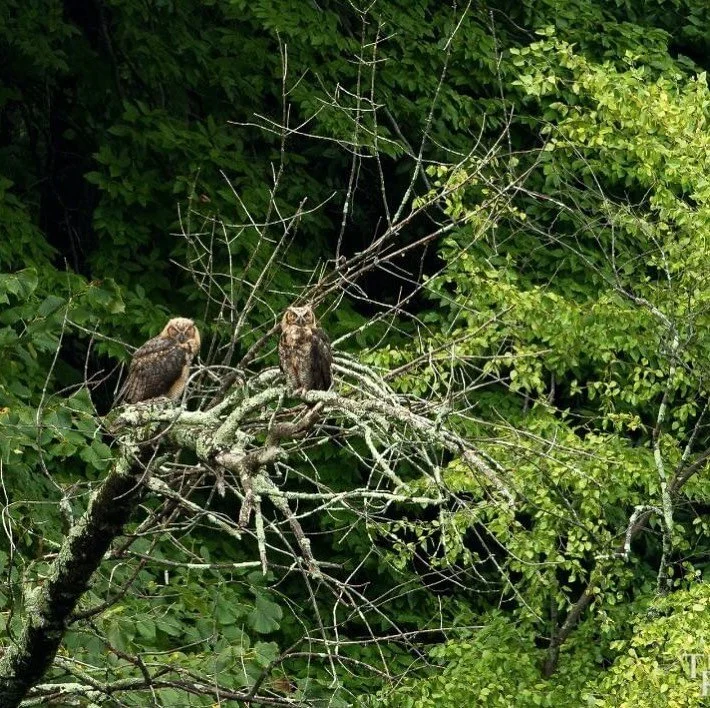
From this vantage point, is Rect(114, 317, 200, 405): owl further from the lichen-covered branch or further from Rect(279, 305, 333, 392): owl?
the lichen-covered branch

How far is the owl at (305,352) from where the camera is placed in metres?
6.48

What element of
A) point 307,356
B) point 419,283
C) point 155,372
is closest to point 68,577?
point 307,356

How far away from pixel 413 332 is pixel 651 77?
7.30 ft

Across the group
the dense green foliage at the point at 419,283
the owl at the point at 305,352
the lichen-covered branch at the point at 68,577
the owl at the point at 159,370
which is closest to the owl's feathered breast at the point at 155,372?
the owl at the point at 159,370

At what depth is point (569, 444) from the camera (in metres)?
9.23

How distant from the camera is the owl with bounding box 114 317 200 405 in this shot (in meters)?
7.19

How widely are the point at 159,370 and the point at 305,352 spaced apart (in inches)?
32.5

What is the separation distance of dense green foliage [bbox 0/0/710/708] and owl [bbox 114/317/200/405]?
0.23 metres

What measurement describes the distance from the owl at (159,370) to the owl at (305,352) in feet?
1.75

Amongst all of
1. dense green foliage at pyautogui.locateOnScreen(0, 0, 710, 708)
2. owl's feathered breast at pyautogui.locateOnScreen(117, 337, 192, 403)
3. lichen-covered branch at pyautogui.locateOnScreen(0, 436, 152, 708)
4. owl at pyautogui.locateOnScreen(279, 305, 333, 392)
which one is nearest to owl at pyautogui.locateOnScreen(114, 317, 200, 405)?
owl's feathered breast at pyautogui.locateOnScreen(117, 337, 192, 403)

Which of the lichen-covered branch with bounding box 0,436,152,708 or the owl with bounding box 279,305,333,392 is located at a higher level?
the owl with bounding box 279,305,333,392

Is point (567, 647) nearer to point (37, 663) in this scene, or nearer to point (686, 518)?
point (686, 518)

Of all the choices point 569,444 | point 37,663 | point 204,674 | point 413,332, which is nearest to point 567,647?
point 569,444

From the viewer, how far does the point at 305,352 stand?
671cm
